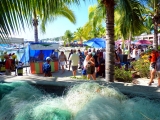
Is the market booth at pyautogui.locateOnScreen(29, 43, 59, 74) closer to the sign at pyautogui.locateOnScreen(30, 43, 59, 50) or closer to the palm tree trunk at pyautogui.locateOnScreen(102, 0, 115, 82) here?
the sign at pyautogui.locateOnScreen(30, 43, 59, 50)

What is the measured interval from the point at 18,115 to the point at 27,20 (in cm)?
119

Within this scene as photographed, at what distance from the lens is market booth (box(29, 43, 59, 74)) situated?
1292 cm

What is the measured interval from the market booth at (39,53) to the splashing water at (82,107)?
1006 centimetres

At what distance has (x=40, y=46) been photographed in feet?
43.2

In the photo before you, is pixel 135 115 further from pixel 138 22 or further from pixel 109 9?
pixel 138 22

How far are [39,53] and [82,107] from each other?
475 inches

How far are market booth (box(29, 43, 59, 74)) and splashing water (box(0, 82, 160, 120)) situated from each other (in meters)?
10.1

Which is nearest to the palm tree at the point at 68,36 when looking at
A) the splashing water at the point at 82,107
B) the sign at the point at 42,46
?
the sign at the point at 42,46

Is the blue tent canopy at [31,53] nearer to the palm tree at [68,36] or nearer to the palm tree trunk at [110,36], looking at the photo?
the palm tree trunk at [110,36]

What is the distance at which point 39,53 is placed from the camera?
45.9 ft

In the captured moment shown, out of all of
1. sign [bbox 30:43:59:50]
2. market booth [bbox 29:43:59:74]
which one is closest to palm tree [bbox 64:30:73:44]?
market booth [bbox 29:43:59:74]

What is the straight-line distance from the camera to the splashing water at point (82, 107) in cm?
220

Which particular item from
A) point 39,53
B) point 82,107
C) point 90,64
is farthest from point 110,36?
point 39,53

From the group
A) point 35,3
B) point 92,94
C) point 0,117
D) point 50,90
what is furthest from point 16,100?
point 35,3
